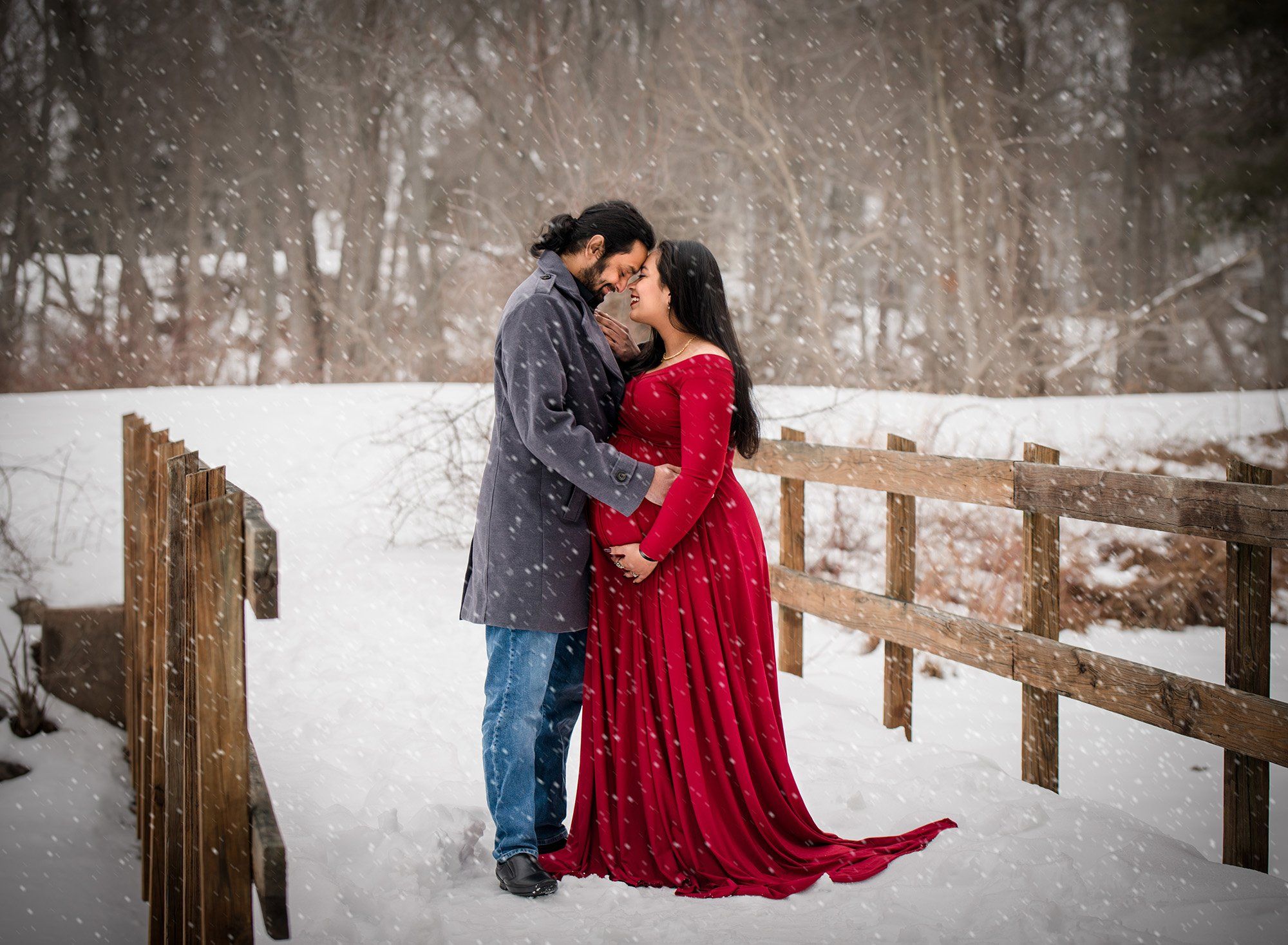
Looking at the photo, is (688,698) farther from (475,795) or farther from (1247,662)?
(1247,662)

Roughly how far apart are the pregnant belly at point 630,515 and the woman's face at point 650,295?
413 mm

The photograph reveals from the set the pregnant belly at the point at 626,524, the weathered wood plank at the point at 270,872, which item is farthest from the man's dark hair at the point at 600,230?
the weathered wood plank at the point at 270,872

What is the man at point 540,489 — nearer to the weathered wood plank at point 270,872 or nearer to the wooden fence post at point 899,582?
the weathered wood plank at point 270,872

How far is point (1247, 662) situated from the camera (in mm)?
3002

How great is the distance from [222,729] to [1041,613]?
118 inches

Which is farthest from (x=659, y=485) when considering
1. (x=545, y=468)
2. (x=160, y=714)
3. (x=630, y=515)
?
(x=160, y=714)

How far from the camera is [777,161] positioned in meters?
15.5

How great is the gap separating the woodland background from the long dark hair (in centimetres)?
1187

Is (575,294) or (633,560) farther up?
(575,294)

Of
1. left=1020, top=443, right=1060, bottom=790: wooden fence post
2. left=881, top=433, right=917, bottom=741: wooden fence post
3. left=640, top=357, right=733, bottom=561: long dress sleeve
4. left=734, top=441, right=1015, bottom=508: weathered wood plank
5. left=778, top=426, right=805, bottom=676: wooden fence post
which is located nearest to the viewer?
left=640, top=357, right=733, bottom=561: long dress sleeve

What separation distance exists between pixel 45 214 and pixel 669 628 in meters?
19.3

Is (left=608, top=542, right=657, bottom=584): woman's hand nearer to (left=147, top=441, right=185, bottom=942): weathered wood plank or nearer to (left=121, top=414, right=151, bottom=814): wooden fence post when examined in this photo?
(left=147, top=441, right=185, bottom=942): weathered wood plank

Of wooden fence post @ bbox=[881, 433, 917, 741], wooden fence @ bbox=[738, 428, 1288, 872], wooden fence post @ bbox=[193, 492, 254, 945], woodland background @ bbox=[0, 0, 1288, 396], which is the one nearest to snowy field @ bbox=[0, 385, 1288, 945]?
wooden fence post @ bbox=[881, 433, 917, 741]

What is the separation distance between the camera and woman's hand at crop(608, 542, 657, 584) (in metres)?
2.95
